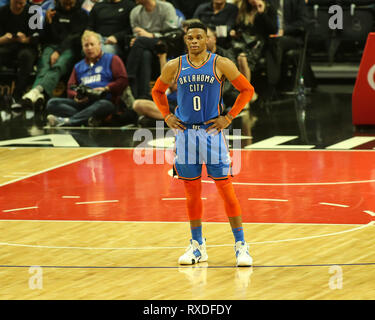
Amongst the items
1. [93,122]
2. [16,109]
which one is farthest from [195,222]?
[16,109]

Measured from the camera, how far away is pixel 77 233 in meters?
7.46

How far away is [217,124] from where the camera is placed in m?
6.33

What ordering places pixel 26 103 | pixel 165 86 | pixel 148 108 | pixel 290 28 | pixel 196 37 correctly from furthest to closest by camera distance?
pixel 290 28 → pixel 26 103 → pixel 148 108 → pixel 165 86 → pixel 196 37

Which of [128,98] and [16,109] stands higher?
[128,98]

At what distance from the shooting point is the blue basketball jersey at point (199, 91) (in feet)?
20.8

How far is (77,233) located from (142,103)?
22.1 ft

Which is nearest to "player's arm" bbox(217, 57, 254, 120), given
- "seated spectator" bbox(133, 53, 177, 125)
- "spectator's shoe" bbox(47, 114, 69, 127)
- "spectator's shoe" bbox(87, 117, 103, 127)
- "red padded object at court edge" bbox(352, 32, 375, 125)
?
"red padded object at court edge" bbox(352, 32, 375, 125)

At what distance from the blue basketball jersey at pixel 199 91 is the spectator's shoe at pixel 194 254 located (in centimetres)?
93

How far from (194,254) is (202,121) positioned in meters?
1.00

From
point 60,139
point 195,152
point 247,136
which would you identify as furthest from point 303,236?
point 60,139

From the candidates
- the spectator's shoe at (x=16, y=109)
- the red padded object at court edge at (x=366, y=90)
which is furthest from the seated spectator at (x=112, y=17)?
the red padded object at court edge at (x=366, y=90)

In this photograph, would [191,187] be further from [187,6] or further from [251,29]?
[187,6]

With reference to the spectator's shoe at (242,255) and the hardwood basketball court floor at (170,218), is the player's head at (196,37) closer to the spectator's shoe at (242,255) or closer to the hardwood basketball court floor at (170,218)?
the spectator's shoe at (242,255)

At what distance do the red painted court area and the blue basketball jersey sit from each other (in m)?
1.75
